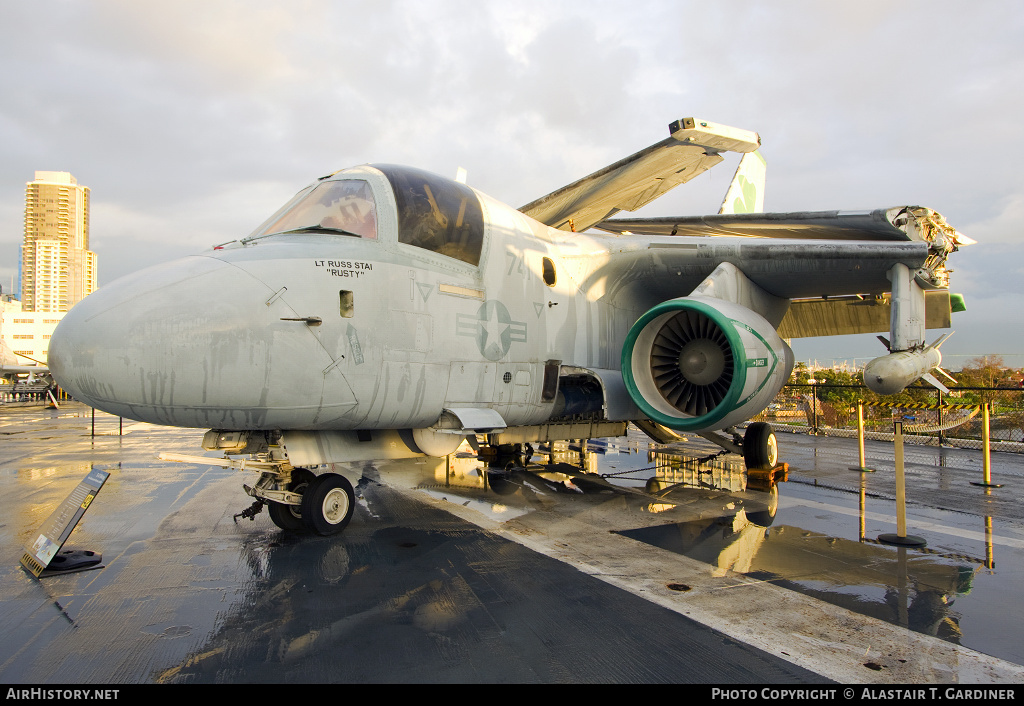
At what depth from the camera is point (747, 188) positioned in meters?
14.0

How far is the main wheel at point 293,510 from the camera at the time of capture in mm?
6020

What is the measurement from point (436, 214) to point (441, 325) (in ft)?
3.68

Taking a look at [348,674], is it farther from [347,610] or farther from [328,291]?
[328,291]

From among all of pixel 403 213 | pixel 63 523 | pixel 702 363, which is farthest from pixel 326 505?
pixel 702 363

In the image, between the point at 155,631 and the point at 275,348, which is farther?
the point at 275,348

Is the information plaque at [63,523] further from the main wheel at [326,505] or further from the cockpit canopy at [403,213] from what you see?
the cockpit canopy at [403,213]

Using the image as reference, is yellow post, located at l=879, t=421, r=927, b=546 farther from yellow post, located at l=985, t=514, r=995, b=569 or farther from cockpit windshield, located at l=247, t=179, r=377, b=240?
cockpit windshield, located at l=247, t=179, r=377, b=240

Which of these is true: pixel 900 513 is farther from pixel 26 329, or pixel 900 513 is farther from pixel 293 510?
pixel 26 329

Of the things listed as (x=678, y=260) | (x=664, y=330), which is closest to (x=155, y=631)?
(x=664, y=330)

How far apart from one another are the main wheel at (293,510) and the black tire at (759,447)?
6513 mm

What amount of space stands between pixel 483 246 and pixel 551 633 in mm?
3825

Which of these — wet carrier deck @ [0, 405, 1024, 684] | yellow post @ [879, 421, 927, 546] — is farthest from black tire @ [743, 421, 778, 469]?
yellow post @ [879, 421, 927, 546]

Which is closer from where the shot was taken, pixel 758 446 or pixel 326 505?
pixel 326 505

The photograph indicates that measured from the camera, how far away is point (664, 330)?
6922 mm
